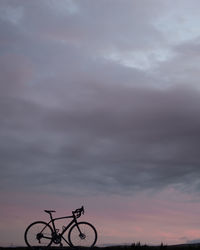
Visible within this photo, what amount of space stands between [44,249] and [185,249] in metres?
6.49

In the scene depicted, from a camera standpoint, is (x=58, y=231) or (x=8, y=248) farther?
(x=8, y=248)

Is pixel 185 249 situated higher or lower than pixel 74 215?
lower

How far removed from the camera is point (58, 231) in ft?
56.6

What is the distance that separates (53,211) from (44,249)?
175cm

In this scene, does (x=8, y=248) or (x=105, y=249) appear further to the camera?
(x=8, y=248)

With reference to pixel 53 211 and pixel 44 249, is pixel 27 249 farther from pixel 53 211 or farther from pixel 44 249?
pixel 53 211

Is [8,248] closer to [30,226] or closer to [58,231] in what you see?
[30,226]

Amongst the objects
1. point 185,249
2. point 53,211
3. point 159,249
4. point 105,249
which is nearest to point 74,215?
point 53,211

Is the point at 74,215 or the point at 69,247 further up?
the point at 74,215

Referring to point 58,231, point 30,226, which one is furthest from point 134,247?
point 30,226

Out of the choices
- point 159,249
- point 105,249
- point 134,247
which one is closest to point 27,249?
point 105,249

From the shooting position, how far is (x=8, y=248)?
19.2 m

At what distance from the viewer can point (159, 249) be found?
57.5ft

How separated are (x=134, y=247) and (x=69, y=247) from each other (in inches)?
116
